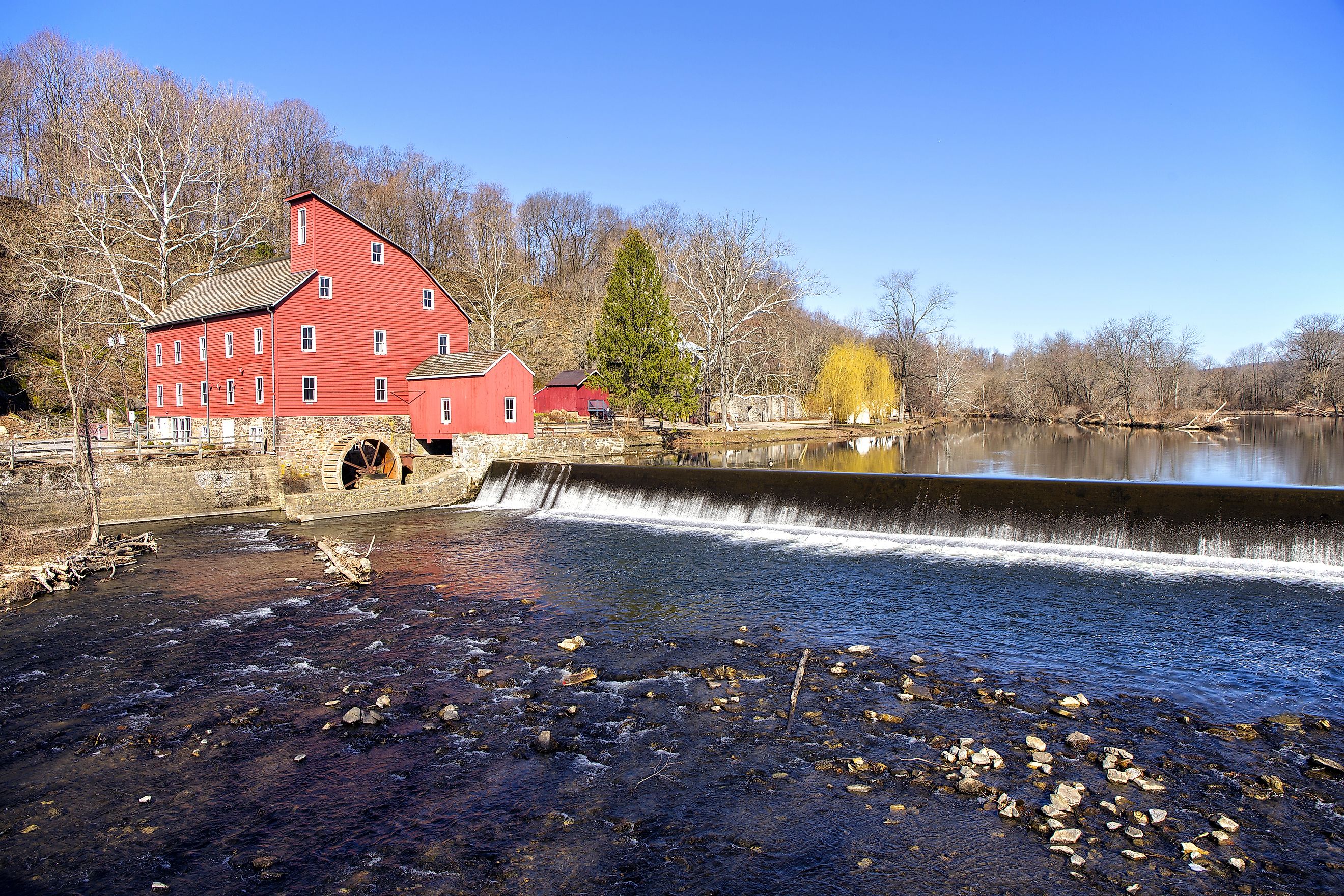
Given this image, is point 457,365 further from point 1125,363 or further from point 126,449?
point 1125,363

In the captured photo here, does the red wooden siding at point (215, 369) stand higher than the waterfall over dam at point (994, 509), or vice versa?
the red wooden siding at point (215, 369)

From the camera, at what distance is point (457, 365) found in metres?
31.2

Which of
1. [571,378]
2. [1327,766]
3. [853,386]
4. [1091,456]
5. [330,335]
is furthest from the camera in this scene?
[853,386]

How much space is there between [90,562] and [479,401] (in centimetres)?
1512

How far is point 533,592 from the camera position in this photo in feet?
49.3

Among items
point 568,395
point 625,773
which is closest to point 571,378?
point 568,395

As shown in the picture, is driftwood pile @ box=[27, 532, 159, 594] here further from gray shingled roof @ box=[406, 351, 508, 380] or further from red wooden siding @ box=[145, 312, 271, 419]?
gray shingled roof @ box=[406, 351, 508, 380]

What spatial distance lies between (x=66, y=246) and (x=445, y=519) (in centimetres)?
2816

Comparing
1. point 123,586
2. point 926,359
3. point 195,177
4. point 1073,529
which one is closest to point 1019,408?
point 926,359

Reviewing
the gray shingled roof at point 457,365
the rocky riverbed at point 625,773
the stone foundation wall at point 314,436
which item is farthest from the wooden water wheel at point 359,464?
the rocky riverbed at point 625,773

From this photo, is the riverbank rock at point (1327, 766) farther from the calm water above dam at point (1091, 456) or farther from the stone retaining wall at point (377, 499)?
the stone retaining wall at point (377, 499)

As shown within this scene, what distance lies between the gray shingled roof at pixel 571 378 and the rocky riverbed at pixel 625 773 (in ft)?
139

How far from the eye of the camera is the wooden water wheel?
89.2 ft

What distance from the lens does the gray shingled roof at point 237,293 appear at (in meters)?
29.8
